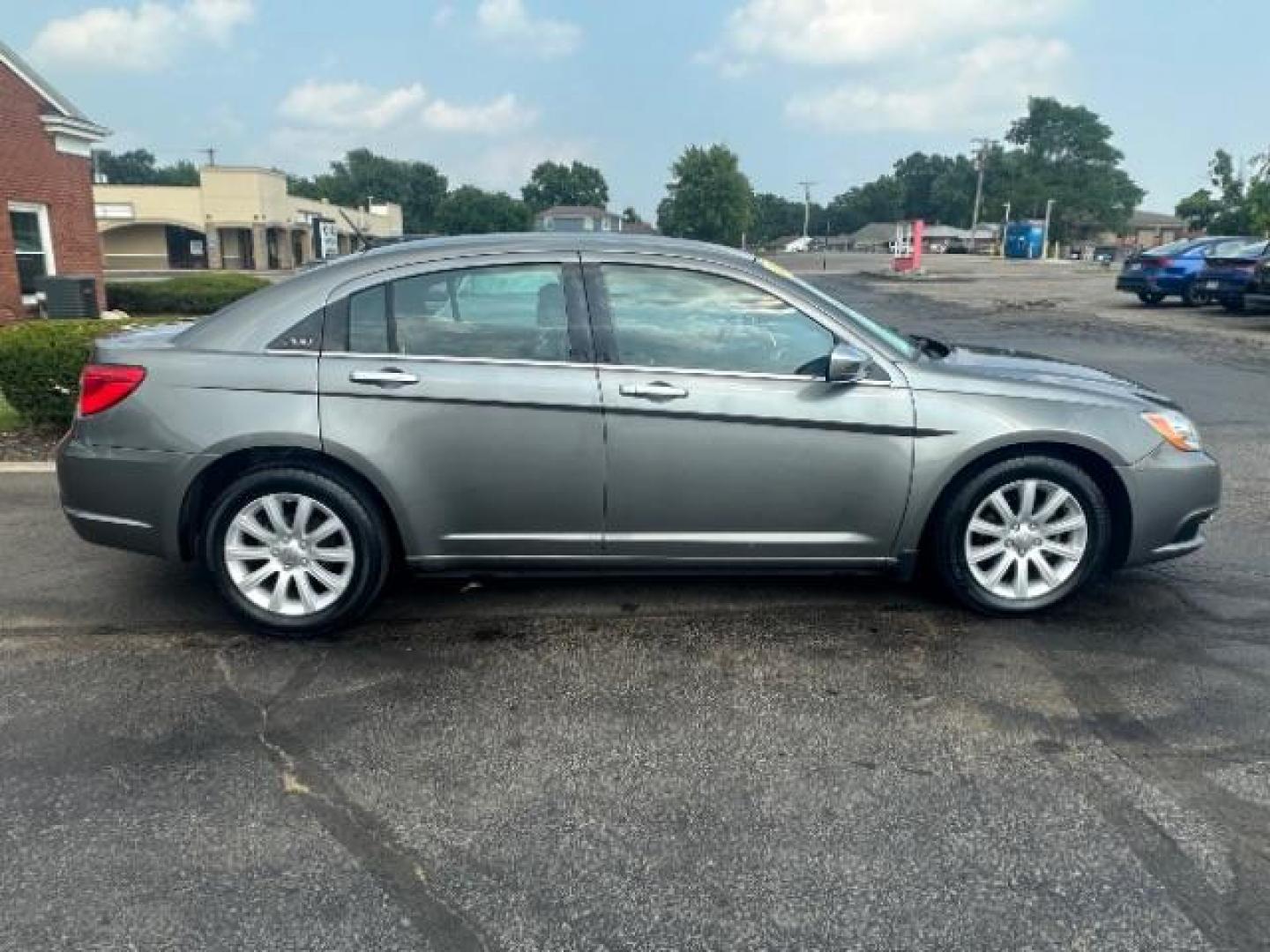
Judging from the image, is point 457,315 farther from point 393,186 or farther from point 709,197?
point 393,186

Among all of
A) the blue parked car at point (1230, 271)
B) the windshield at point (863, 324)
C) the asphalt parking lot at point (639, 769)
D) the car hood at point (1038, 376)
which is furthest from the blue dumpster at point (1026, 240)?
the windshield at point (863, 324)

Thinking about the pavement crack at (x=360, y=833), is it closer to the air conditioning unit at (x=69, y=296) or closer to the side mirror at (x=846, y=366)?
the side mirror at (x=846, y=366)

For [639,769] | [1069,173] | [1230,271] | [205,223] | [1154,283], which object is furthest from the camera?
[1069,173]

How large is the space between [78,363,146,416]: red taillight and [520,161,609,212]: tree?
13220 centimetres

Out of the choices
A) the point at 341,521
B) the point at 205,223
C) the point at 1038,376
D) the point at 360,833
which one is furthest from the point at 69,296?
the point at 205,223

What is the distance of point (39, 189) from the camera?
17547 millimetres

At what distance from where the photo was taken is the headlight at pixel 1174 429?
4.05 metres

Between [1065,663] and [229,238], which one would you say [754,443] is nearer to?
[1065,663]

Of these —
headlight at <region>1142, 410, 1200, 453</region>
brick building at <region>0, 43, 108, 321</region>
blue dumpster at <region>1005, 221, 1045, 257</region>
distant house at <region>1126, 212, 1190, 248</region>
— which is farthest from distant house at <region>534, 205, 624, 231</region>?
distant house at <region>1126, 212, 1190, 248</region>

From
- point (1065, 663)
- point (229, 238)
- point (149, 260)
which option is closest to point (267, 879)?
point (1065, 663)

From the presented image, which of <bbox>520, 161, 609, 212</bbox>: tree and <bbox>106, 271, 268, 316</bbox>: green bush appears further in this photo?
<bbox>520, 161, 609, 212</bbox>: tree

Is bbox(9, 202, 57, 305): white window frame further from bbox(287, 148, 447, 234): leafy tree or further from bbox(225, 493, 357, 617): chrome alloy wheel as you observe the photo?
bbox(287, 148, 447, 234): leafy tree

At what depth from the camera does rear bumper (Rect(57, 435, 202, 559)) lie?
3.83 meters

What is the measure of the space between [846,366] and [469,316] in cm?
156
